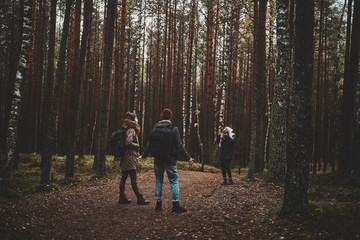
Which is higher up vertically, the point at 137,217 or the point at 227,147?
the point at 227,147

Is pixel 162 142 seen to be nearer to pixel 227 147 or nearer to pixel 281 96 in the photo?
pixel 227 147

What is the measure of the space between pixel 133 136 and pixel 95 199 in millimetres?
2278

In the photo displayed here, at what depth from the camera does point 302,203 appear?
4543 mm

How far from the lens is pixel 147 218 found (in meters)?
5.28

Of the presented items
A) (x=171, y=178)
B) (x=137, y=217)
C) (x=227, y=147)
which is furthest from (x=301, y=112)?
(x=227, y=147)

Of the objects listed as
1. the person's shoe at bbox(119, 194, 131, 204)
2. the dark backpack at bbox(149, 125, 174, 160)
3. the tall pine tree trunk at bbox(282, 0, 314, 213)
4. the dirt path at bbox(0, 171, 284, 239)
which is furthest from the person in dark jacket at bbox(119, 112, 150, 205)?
the tall pine tree trunk at bbox(282, 0, 314, 213)

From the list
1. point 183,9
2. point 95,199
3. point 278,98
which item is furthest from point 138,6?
point 95,199

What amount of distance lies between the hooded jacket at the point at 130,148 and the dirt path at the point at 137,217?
1.05 m

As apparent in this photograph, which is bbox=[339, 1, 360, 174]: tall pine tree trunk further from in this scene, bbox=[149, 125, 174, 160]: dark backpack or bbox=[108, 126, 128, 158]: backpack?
bbox=[108, 126, 128, 158]: backpack

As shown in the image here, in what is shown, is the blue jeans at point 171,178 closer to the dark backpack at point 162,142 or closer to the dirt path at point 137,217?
the dark backpack at point 162,142

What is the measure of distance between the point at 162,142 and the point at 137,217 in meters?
1.72

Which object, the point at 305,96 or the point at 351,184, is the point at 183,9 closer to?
the point at 351,184

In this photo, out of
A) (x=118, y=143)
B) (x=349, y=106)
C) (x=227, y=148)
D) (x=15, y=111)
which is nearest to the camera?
(x=118, y=143)

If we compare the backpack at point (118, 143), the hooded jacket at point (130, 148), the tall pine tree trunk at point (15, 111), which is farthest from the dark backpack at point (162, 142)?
the tall pine tree trunk at point (15, 111)
